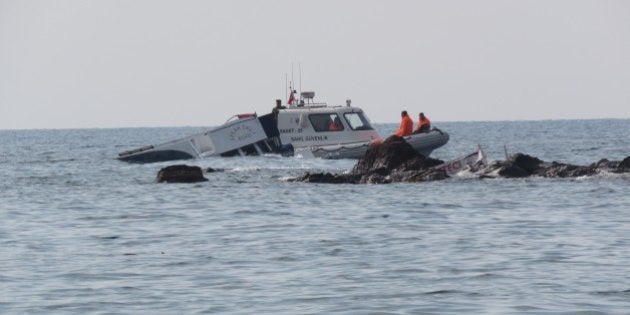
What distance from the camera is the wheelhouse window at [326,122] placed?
41656 mm

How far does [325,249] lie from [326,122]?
79.3 ft

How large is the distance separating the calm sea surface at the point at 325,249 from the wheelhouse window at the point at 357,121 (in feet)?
38.9

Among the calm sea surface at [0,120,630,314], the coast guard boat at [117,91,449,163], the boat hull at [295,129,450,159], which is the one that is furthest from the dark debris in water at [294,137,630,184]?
the coast guard boat at [117,91,449,163]

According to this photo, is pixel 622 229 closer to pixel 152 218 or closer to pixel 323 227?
pixel 323 227

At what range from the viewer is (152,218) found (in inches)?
904

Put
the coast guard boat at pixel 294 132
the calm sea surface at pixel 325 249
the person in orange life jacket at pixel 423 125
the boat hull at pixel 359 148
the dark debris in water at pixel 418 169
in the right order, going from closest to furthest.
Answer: the calm sea surface at pixel 325 249, the dark debris in water at pixel 418 169, the boat hull at pixel 359 148, the person in orange life jacket at pixel 423 125, the coast guard boat at pixel 294 132

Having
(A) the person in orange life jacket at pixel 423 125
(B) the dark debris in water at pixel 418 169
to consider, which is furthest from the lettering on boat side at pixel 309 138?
(B) the dark debris in water at pixel 418 169

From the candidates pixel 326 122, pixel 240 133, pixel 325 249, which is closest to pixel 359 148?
pixel 326 122

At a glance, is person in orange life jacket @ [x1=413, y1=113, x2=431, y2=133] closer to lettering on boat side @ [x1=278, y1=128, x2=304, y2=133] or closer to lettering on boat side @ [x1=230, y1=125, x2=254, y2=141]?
lettering on boat side @ [x1=278, y1=128, x2=304, y2=133]

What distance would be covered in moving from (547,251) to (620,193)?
28.5 feet

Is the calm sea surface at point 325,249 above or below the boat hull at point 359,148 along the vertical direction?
below

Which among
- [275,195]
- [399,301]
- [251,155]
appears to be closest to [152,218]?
[275,195]

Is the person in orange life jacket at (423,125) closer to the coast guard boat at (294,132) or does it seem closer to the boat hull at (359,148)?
the boat hull at (359,148)

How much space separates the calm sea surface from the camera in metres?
13.6
